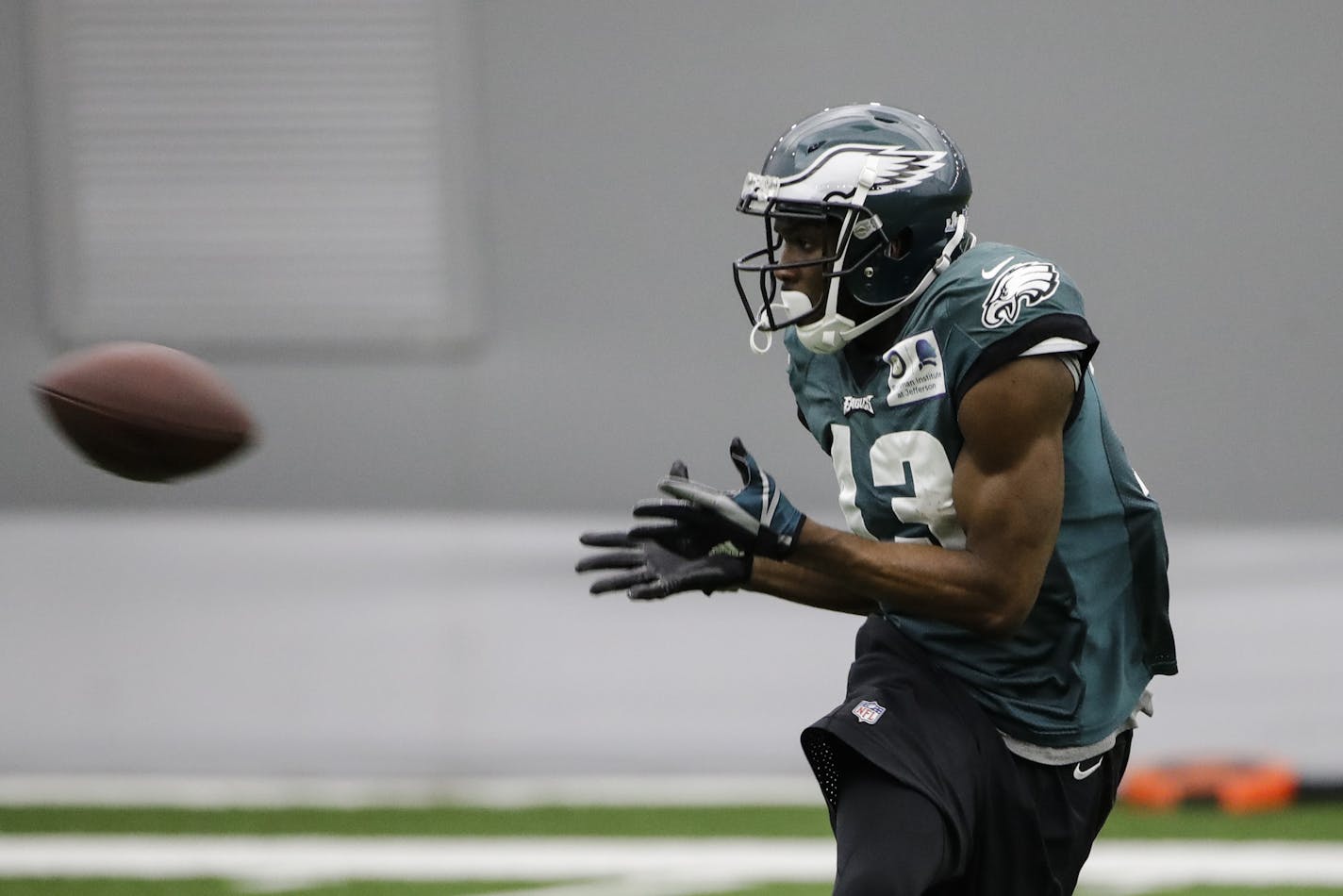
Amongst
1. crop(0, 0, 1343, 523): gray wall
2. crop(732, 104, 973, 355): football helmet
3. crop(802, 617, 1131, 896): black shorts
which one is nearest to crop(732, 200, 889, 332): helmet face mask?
crop(732, 104, 973, 355): football helmet

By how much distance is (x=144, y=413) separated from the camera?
3.62 metres

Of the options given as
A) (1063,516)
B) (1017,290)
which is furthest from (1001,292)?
(1063,516)

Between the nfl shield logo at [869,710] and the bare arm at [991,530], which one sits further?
the nfl shield logo at [869,710]

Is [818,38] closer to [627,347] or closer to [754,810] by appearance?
[627,347]

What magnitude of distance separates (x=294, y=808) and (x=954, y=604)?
12.5 ft

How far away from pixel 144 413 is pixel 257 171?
3.00 meters

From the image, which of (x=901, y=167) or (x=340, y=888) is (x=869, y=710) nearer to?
(x=901, y=167)

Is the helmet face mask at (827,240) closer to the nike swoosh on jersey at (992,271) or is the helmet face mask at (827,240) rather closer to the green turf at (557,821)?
the nike swoosh on jersey at (992,271)

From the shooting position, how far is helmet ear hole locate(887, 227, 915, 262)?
3.11m

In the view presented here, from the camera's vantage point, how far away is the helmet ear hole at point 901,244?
3.11 metres

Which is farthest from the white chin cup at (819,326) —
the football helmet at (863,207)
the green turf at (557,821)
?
the green turf at (557,821)

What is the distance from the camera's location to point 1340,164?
6.02m

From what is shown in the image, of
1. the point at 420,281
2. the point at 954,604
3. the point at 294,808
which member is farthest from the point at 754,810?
the point at 954,604

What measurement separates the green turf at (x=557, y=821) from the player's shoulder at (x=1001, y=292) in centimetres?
303
